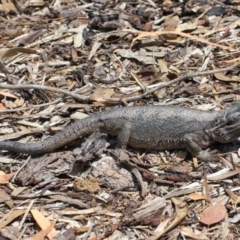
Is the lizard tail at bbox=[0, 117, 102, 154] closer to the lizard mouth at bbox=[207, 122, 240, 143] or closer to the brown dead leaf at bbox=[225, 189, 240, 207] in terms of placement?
the lizard mouth at bbox=[207, 122, 240, 143]

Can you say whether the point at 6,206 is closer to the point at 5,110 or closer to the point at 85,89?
the point at 5,110

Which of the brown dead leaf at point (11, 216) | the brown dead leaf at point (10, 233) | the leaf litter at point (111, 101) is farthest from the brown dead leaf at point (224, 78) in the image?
the brown dead leaf at point (10, 233)

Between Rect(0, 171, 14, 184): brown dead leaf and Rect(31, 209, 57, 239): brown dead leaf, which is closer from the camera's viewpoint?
Rect(31, 209, 57, 239): brown dead leaf

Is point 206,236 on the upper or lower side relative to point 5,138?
lower

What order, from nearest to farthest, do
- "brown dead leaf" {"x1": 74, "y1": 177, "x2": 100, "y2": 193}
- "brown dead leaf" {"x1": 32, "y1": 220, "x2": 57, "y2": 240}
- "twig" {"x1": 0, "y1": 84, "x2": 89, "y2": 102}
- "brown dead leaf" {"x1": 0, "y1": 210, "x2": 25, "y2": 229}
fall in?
"brown dead leaf" {"x1": 32, "y1": 220, "x2": 57, "y2": 240}, "brown dead leaf" {"x1": 0, "y1": 210, "x2": 25, "y2": 229}, "brown dead leaf" {"x1": 74, "y1": 177, "x2": 100, "y2": 193}, "twig" {"x1": 0, "y1": 84, "x2": 89, "y2": 102}

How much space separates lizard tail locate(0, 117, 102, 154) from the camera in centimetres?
562

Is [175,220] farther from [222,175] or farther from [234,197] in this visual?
[222,175]

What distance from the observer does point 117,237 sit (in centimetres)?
488

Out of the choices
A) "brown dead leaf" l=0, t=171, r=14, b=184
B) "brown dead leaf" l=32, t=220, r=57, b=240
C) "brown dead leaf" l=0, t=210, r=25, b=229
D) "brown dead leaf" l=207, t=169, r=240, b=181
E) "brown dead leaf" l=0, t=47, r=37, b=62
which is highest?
"brown dead leaf" l=0, t=47, r=37, b=62

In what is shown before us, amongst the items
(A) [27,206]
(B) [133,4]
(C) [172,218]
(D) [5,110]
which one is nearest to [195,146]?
(C) [172,218]

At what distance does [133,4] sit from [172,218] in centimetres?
355

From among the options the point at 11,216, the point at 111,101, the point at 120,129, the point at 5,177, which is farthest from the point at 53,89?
the point at 11,216

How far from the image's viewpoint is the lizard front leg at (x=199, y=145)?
552 centimetres

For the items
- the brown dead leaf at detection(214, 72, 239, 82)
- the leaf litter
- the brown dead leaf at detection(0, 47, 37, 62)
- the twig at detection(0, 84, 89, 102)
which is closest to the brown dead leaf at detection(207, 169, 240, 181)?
the leaf litter
